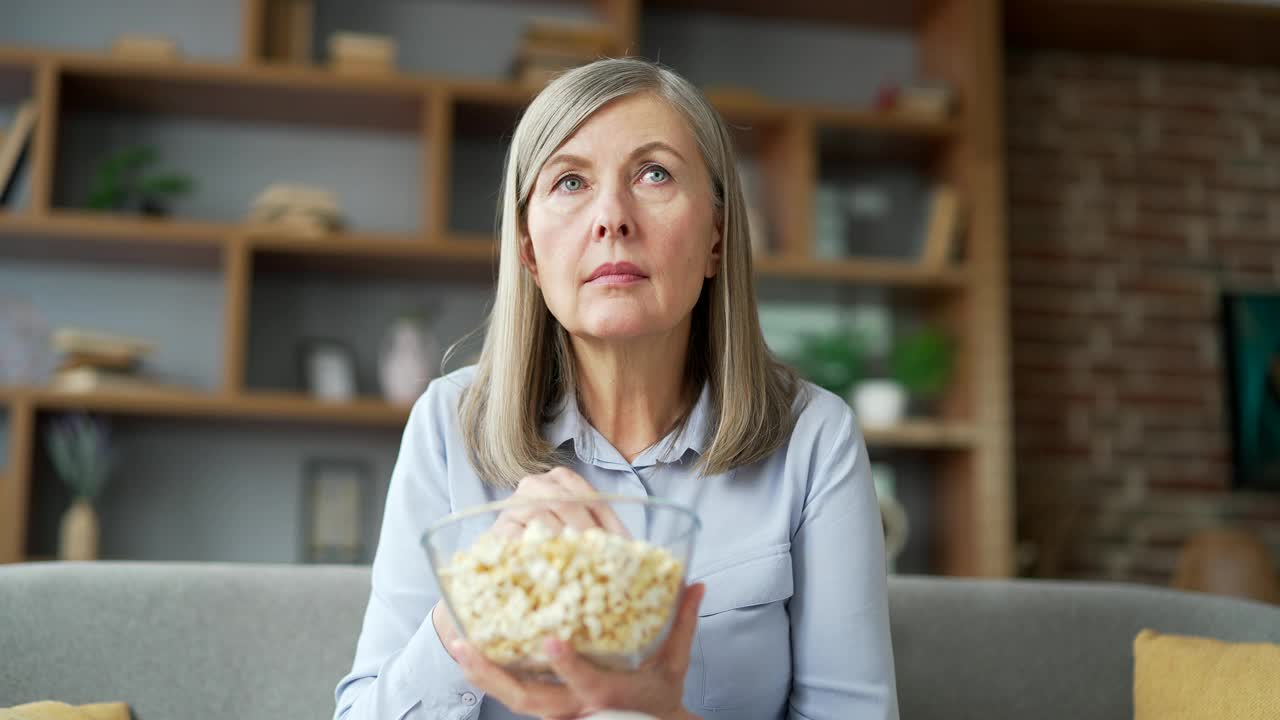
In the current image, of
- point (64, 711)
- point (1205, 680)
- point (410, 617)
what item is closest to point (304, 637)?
point (64, 711)

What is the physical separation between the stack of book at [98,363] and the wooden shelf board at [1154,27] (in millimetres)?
2760

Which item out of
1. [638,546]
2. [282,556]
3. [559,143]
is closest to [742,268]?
[559,143]

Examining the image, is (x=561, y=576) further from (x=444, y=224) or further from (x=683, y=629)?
(x=444, y=224)

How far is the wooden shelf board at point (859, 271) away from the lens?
3.41 metres

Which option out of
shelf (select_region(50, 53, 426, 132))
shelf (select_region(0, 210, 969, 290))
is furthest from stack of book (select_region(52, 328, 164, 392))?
shelf (select_region(50, 53, 426, 132))

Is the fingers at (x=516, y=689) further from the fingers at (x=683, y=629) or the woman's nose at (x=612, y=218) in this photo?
the woman's nose at (x=612, y=218)

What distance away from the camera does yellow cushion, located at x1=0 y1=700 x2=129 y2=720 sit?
1285 mm

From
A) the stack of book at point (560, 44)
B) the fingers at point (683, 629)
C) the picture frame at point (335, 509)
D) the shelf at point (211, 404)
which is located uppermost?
the stack of book at point (560, 44)

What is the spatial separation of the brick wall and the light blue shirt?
8.82 ft

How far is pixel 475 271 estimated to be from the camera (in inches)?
135

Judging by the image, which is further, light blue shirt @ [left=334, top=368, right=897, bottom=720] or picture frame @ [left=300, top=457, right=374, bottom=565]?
picture frame @ [left=300, top=457, right=374, bottom=565]

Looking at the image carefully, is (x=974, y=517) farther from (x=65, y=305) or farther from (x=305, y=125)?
(x=65, y=305)

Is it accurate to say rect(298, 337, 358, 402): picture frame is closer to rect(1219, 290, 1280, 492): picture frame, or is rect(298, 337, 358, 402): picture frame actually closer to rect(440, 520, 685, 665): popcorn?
rect(440, 520, 685, 665): popcorn

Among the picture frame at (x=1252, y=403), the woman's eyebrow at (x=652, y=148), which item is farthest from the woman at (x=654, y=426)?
the picture frame at (x=1252, y=403)
